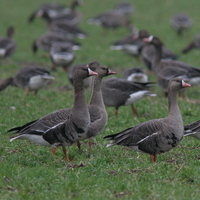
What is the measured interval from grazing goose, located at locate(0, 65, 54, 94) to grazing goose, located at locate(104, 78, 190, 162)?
579 cm

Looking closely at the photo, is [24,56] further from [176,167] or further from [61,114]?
[176,167]

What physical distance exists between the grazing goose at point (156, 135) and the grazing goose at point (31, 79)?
5787mm

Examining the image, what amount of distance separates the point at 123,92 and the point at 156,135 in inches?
152

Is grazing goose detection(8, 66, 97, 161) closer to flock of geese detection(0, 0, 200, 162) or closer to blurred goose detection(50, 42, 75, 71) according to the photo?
flock of geese detection(0, 0, 200, 162)

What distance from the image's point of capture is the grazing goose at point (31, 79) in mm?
13492

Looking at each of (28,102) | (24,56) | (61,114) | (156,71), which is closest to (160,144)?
(61,114)

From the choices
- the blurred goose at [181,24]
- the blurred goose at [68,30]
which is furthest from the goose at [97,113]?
the blurred goose at [181,24]

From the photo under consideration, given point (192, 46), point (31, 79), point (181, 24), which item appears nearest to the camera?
point (31, 79)

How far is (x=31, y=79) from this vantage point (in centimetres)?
1357

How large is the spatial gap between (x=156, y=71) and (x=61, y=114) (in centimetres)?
713

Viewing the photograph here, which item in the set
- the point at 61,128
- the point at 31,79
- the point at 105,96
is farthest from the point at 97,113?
the point at 31,79

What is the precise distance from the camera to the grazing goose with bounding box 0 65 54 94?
13.5 meters

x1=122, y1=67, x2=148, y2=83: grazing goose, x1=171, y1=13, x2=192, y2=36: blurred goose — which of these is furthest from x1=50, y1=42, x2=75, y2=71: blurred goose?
x1=171, y1=13, x2=192, y2=36: blurred goose

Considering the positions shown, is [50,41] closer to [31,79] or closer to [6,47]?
[6,47]
